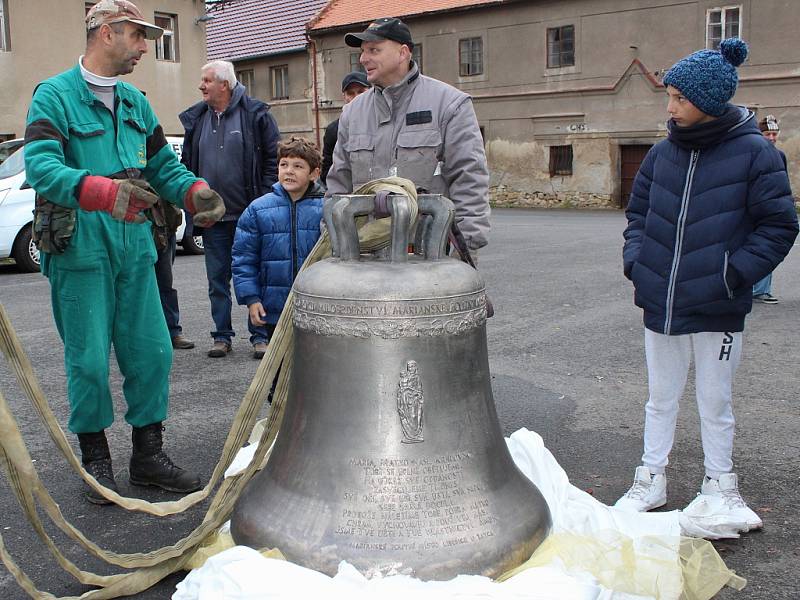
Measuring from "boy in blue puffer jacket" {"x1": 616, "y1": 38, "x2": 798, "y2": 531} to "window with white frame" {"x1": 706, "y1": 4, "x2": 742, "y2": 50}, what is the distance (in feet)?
Result: 72.0

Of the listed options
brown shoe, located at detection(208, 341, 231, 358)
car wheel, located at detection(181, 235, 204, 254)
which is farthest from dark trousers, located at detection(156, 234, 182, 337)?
car wheel, located at detection(181, 235, 204, 254)

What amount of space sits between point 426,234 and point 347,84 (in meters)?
4.22

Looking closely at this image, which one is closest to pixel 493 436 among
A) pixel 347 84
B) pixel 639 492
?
pixel 639 492

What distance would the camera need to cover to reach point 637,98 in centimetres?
2556

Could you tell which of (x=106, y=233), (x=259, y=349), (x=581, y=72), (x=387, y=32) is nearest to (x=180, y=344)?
(x=259, y=349)

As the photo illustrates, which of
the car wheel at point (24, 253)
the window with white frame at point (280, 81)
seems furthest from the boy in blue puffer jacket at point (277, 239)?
the window with white frame at point (280, 81)

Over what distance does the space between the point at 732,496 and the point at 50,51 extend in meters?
23.4

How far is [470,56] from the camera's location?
28922 mm

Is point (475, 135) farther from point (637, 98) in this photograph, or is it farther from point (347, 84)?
point (637, 98)

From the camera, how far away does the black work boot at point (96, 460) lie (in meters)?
3.87

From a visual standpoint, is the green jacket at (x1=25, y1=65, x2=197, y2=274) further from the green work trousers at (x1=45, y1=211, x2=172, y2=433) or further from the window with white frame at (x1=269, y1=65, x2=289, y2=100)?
the window with white frame at (x1=269, y1=65, x2=289, y2=100)

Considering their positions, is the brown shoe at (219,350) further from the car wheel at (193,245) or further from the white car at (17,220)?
the car wheel at (193,245)

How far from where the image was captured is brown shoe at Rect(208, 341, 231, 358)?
661 centimetres

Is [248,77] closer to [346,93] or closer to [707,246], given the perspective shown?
[346,93]
